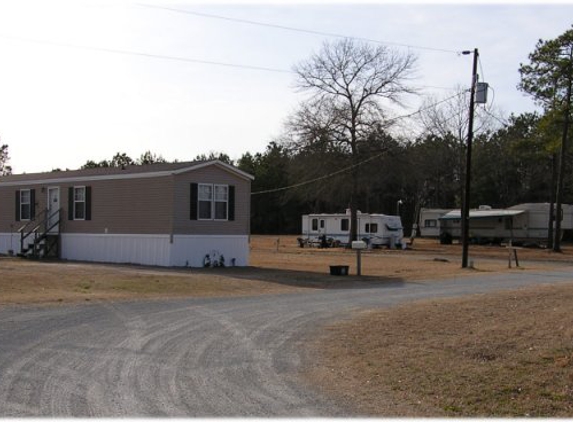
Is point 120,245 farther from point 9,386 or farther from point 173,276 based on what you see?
point 9,386

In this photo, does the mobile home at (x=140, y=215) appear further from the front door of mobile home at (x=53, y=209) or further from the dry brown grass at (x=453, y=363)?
the dry brown grass at (x=453, y=363)

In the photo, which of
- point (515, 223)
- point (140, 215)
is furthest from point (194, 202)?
point (515, 223)

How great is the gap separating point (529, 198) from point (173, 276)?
184 ft

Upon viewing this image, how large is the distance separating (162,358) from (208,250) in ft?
58.0

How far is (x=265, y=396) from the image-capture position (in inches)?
281

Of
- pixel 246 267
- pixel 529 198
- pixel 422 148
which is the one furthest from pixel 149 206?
pixel 529 198

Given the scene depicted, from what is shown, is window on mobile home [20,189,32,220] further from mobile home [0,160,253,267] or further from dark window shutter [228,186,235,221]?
dark window shutter [228,186,235,221]

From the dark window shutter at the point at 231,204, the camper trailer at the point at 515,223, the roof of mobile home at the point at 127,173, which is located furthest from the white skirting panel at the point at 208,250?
the camper trailer at the point at 515,223

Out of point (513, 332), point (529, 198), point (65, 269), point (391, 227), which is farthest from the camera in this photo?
point (529, 198)

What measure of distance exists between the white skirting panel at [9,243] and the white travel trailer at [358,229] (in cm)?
2343

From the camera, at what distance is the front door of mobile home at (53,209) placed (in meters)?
29.6

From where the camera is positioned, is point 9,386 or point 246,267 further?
point 246,267

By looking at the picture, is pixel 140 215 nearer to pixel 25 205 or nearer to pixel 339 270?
pixel 25 205

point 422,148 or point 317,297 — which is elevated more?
point 422,148
